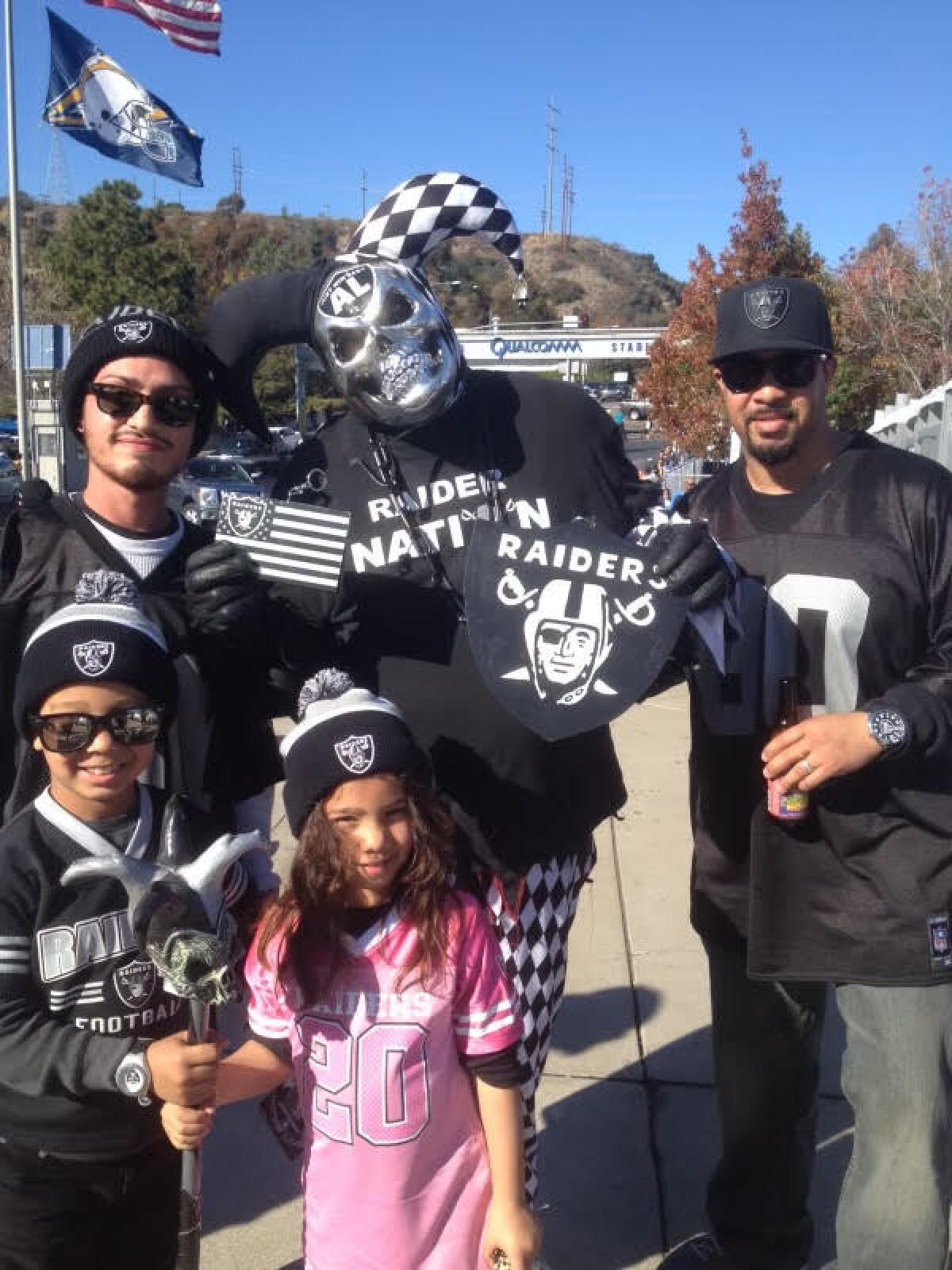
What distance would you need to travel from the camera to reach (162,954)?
157 cm

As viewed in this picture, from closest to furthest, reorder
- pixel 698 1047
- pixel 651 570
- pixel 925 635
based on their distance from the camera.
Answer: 1. pixel 651 570
2. pixel 925 635
3. pixel 698 1047

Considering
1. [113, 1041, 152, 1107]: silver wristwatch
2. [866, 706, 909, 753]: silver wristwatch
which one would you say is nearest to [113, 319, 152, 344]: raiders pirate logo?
[113, 1041, 152, 1107]: silver wristwatch

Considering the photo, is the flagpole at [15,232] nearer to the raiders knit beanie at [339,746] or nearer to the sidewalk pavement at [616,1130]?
the sidewalk pavement at [616,1130]

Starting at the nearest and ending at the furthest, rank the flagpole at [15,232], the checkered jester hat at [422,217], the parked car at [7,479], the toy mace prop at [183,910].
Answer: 1. the toy mace prop at [183,910]
2. the checkered jester hat at [422,217]
3. the flagpole at [15,232]
4. the parked car at [7,479]

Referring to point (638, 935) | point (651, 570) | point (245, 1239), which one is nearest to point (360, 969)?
point (651, 570)

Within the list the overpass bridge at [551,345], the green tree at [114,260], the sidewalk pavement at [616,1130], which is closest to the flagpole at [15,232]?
the overpass bridge at [551,345]

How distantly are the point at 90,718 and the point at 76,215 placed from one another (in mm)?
36494

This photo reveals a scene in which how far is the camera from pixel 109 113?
17766mm

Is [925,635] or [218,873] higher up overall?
[925,635]

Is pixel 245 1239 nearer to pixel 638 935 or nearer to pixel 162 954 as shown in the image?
pixel 162 954

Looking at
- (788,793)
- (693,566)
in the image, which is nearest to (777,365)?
(693,566)

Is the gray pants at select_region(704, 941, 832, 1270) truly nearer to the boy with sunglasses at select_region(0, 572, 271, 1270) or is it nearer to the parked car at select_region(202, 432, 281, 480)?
the boy with sunglasses at select_region(0, 572, 271, 1270)

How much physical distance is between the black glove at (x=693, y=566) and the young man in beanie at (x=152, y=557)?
72 cm

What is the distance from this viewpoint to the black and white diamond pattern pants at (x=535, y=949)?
217 centimetres
